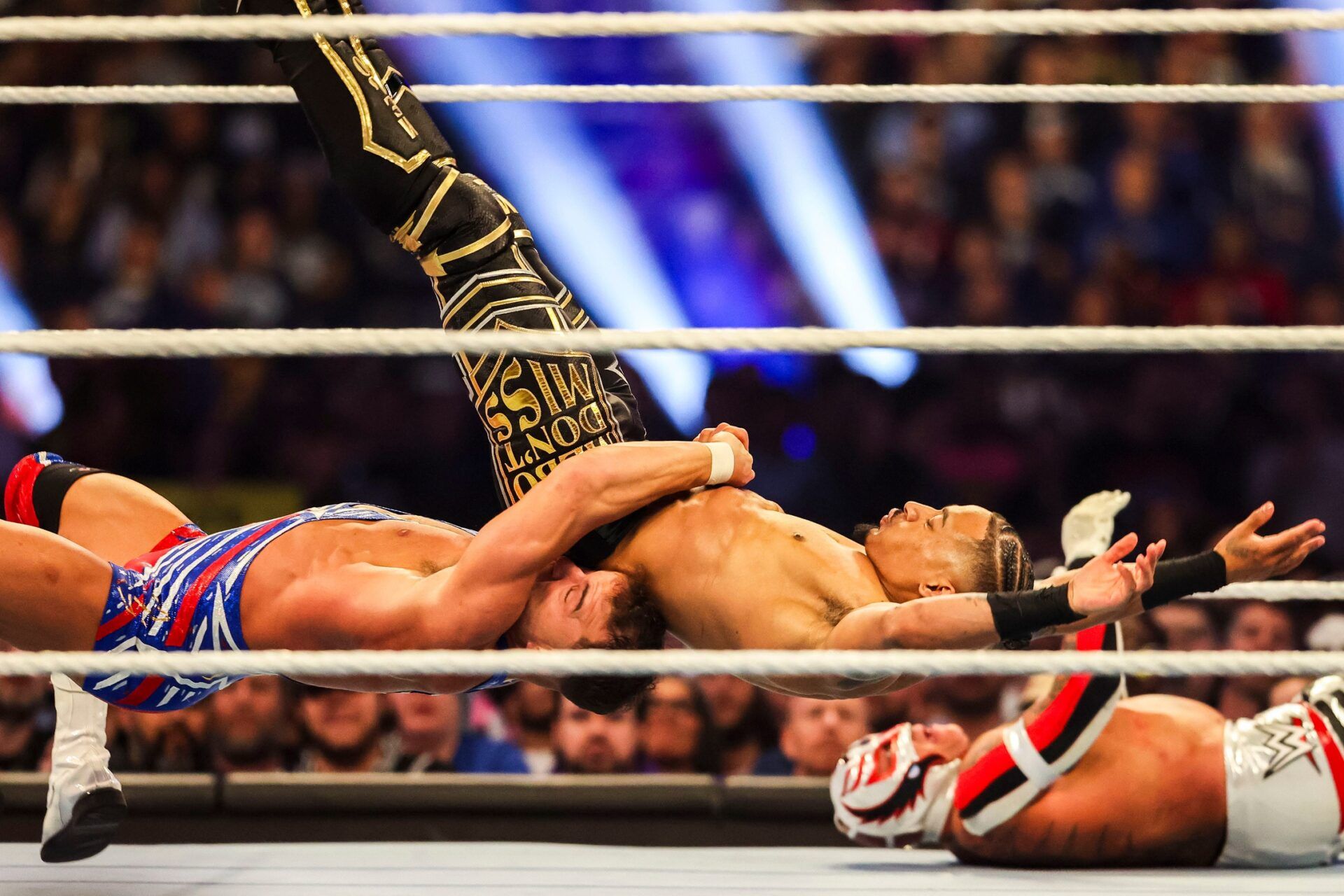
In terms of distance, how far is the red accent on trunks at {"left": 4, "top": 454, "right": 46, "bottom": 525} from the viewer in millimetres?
1805

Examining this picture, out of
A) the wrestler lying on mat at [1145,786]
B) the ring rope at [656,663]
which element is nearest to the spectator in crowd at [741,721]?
the wrestler lying on mat at [1145,786]

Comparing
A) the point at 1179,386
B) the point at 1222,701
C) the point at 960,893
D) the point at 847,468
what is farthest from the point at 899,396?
the point at 960,893

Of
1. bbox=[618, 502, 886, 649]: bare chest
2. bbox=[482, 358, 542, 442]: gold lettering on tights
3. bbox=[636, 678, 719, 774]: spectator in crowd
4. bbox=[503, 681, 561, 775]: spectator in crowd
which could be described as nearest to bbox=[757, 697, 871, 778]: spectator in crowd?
bbox=[636, 678, 719, 774]: spectator in crowd

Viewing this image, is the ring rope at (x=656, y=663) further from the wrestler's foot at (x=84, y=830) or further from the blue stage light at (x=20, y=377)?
the blue stage light at (x=20, y=377)

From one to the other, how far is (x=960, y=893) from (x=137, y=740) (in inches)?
71.1

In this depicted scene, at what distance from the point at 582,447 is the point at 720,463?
22 centimetres

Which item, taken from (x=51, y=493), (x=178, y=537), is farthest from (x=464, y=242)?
(x=51, y=493)

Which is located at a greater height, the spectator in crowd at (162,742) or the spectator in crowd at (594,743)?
the spectator in crowd at (594,743)

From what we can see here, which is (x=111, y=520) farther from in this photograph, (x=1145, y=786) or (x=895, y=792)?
(x=1145, y=786)

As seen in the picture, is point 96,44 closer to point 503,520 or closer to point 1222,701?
point 503,520

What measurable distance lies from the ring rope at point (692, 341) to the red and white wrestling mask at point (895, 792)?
106 cm

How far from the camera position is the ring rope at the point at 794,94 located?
1348mm

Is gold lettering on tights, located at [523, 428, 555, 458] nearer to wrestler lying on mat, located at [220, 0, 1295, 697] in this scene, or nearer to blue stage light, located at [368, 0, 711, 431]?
wrestler lying on mat, located at [220, 0, 1295, 697]

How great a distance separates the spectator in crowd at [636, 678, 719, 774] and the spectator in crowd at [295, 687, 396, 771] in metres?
0.52
